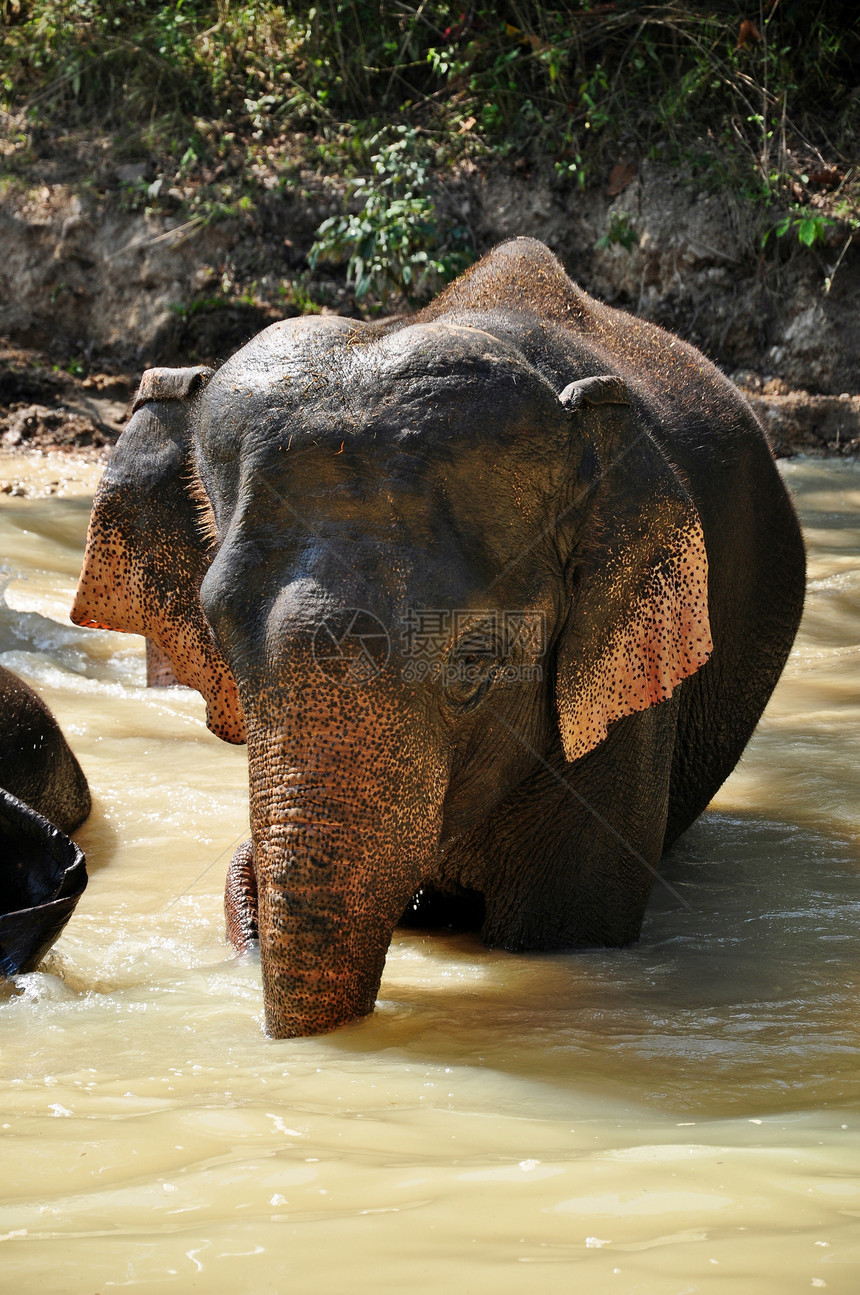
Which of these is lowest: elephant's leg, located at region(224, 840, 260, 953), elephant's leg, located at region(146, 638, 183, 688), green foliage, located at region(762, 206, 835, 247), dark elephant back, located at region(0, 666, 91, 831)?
elephant's leg, located at region(146, 638, 183, 688)

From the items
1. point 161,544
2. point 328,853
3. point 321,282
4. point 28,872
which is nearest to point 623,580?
point 328,853

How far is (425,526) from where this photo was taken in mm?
2561

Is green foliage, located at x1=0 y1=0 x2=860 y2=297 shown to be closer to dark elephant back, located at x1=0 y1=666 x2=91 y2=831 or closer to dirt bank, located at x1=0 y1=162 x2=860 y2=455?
dirt bank, located at x1=0 y1=162 x2=860 y2=455

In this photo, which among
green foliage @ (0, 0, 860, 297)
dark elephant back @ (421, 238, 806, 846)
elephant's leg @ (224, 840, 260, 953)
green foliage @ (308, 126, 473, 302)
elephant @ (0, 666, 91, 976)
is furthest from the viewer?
green foliage @ (0, 0, 860, 297)

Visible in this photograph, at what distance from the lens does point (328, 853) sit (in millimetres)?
2373

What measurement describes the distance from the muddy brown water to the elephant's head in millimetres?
350

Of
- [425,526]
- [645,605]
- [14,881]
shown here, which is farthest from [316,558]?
[14,881]

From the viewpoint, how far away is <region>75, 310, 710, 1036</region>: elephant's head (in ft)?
7.88

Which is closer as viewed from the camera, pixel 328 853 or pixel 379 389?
pixel 328 853

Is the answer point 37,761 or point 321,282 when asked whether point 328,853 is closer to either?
point 37,761

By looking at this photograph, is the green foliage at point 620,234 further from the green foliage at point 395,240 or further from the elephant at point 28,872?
the elephant at point 28,872

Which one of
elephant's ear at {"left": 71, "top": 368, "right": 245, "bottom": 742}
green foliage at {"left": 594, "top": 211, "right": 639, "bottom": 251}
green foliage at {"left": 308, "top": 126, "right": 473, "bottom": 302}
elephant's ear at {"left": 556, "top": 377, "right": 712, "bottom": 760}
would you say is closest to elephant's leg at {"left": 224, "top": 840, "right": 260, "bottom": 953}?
elephant's ear at {"left": 71, "top": 368, "right": 245, "bottom": 742}

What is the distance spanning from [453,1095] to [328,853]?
18.0 inches

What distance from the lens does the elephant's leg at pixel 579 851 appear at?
3402 millimetres
